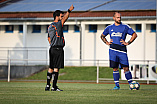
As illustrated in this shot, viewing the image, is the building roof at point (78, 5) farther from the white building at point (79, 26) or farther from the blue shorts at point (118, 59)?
the blue shorts at point (118, 59)

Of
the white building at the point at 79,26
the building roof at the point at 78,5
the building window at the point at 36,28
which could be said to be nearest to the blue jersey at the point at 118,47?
the white building at the point at 79,26

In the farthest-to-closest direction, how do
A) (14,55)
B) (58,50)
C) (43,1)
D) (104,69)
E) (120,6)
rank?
(43,1), (120,6), (14,55), (104,69), (58,50)

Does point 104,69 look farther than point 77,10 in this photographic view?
No

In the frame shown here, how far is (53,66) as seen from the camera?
8.80m

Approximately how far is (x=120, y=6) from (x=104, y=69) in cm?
769

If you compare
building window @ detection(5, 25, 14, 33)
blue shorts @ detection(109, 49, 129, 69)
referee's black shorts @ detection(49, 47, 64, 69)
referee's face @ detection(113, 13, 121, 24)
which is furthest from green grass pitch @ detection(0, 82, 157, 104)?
building window @ detection(5, 25, 14, 33)

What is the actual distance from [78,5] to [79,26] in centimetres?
232

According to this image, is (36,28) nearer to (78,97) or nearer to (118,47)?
(118,47)

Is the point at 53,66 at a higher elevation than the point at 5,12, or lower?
lower

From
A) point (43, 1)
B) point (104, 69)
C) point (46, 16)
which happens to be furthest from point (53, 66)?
point (43, 1)

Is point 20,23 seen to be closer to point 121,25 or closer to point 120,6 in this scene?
point 120,6

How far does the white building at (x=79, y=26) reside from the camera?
26938mm

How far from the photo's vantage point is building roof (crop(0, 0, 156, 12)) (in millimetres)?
27766

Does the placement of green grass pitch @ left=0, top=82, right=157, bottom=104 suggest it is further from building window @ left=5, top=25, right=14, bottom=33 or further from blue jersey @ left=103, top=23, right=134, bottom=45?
building window @ left=5, top=25, right=14, bottom=33
